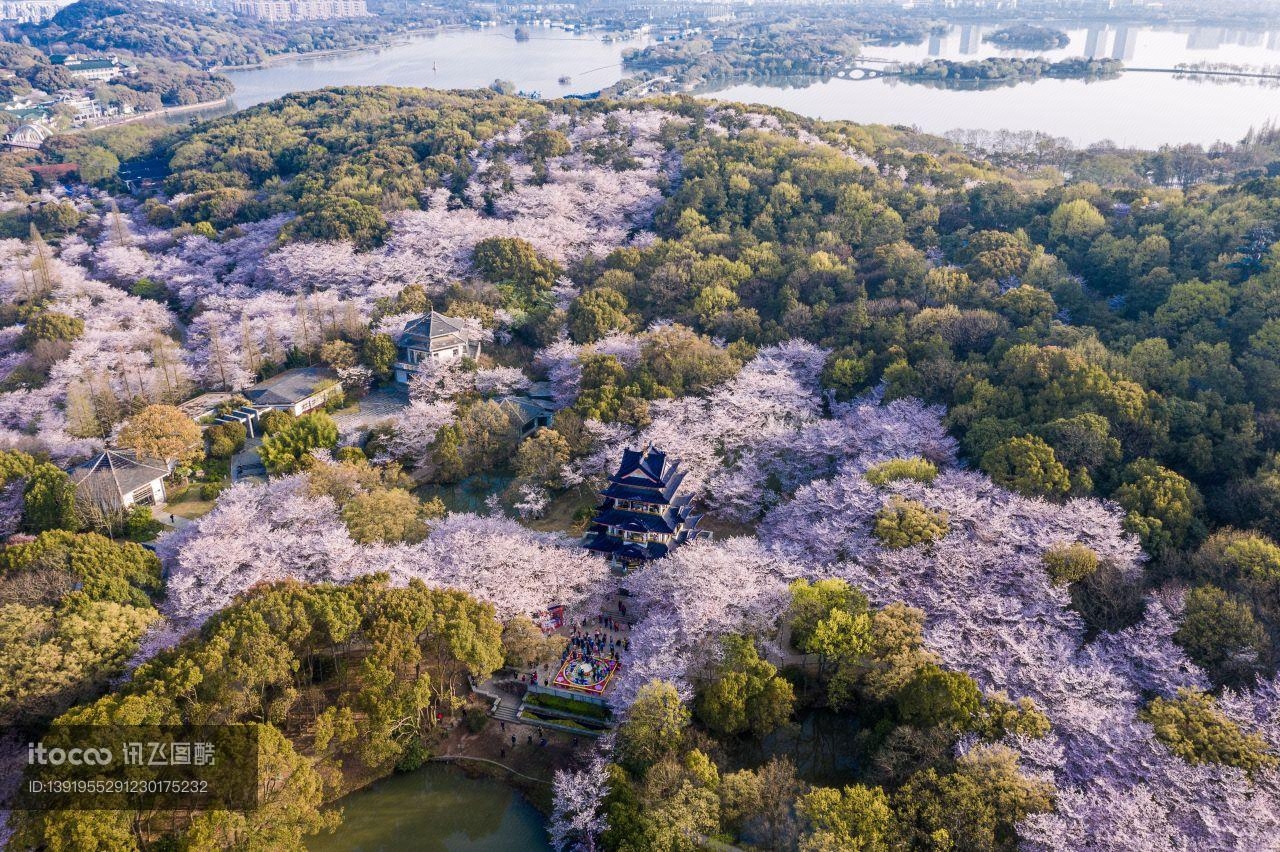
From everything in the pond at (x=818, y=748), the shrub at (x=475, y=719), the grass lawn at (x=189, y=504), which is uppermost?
the grass lawn at (x=189, y=504)

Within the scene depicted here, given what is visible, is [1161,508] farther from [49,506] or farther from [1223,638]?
[49,506]

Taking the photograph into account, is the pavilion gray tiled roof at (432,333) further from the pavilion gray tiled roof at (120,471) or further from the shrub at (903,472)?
the shrub at (903,472)

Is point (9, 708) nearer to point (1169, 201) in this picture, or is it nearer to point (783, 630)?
point (783, 630)

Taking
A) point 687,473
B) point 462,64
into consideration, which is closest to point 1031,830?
point 687,473

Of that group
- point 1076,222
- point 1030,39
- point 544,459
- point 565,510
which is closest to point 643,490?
point 565,510

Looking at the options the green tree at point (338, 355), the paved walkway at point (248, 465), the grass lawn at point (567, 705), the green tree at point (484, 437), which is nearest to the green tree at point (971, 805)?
the grass lawn at point (567, 705)

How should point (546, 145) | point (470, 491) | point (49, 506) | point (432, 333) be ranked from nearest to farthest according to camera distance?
point (49, 506) → point (470, 491) → point (432, 333) → point (546, 145)

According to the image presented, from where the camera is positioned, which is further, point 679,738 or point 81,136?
point 81,136
